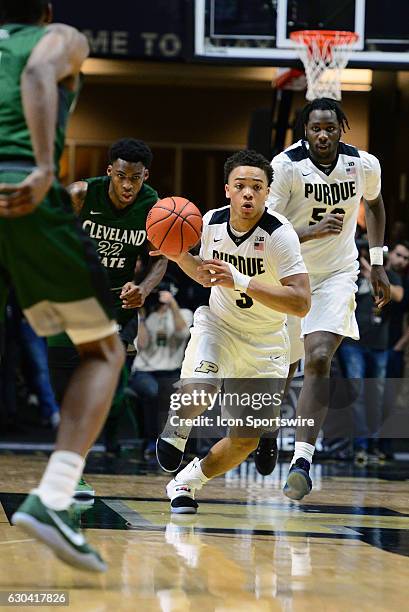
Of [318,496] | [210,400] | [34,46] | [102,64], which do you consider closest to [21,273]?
[34,46]

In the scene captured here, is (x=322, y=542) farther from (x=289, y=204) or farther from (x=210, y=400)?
(x=289, y=204)

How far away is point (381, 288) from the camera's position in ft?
25.3

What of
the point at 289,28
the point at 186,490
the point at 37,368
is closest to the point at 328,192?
the point at 186,490

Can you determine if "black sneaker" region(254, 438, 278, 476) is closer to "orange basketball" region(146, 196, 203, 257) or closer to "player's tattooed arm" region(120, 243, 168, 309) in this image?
"player's tattooed arm" region(120, 243, 168, 309)

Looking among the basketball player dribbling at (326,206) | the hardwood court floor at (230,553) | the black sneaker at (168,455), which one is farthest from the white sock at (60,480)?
the basketball player dribbling at (326,206)

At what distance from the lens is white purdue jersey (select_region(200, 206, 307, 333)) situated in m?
6.41

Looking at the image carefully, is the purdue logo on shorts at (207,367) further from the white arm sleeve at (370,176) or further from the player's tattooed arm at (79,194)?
the white arm sleeve at (370,176)

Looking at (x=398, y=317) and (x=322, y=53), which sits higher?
(x=322, y=53)

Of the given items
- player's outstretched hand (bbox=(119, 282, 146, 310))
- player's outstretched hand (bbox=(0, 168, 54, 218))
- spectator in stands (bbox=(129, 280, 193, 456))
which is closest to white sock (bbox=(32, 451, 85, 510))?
player's outstretched hand (bbox=(0, 168, 54, 218))

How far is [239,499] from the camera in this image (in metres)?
7.54

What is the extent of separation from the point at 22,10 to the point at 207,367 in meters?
2.84

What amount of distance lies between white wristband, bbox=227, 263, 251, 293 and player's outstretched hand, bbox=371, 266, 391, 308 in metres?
1.76

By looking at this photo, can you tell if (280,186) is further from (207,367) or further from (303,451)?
(303,451)

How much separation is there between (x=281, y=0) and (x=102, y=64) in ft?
21.6
